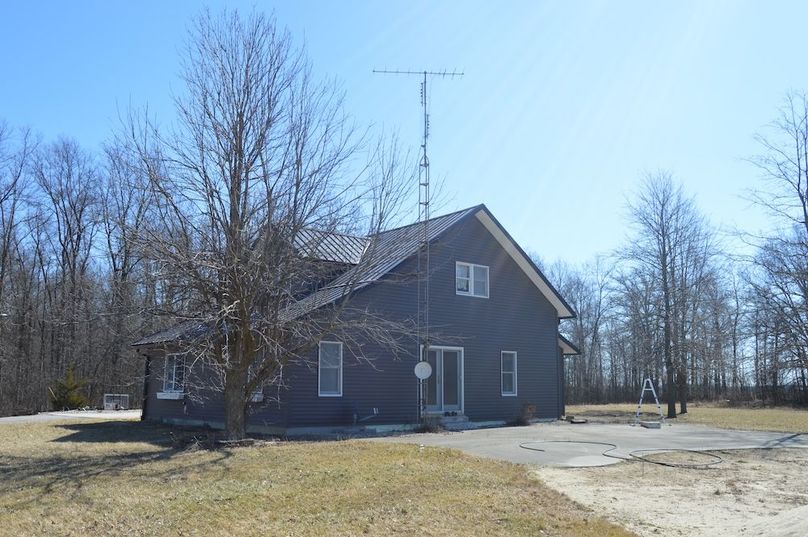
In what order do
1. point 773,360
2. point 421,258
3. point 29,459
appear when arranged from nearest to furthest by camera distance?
point 29,459
point 421,258
point 773,360

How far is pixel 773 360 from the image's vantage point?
25156 millimetres

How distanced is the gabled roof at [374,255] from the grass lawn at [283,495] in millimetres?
3652

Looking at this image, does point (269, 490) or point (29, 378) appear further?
point (29, 378)

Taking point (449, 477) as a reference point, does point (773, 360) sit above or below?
above

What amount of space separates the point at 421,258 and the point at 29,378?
2802 centimetres

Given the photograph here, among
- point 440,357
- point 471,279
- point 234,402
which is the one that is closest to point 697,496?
point 234,402

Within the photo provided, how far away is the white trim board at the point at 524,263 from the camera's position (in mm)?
22109

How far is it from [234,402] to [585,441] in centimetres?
774

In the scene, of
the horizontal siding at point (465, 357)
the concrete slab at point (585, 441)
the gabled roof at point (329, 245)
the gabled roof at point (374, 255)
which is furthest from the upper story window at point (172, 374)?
the concrete slab at point (585, 441)

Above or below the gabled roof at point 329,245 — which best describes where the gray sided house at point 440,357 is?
below

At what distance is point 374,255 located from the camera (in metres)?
14.1

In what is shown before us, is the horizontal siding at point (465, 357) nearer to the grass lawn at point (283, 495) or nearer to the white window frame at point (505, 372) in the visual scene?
the white window frame at point (505, 372)

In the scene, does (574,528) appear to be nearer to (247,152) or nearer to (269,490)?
(269,490)

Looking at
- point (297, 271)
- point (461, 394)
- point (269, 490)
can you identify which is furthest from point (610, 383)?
point (269, 490)
